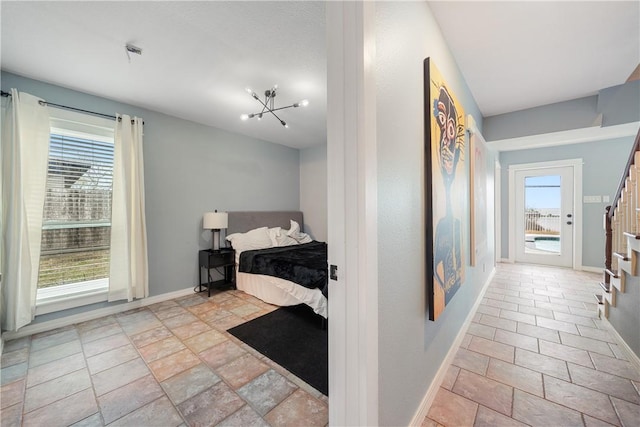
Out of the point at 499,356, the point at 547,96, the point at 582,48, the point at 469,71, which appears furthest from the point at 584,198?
the point at 499,356

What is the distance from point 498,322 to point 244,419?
2576mm

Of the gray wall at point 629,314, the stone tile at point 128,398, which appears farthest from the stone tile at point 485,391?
the stone tile at point 128,398

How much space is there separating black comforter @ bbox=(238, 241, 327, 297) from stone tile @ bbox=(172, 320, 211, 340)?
881 millimetres

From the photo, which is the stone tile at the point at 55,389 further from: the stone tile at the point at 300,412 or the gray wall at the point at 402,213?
the gray wall at the point at 402,213

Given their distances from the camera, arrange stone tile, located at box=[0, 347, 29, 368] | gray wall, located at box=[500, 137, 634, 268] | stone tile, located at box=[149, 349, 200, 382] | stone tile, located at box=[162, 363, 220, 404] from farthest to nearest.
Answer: gray wall, located at box=[500, 137, 634, 268] < stone tile, located at box=[0, 347, 29, 368] < stone tile, located at box=[149, 349, 200, 382] < stone tile, located at box=[162, 363, 220, 404]

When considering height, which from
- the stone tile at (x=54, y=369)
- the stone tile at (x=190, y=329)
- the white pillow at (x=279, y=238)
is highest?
the white pillow at (x=279, y=238)

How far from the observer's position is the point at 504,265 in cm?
488

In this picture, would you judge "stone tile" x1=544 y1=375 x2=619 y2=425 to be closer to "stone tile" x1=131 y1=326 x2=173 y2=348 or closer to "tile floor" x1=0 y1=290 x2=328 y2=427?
"tile floor" x1=0 y1=290 x2=328 y2=427

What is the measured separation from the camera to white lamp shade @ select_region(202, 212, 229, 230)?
3.41 meters

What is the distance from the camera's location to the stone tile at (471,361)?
1.79 metres

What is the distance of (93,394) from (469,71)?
13.2 feet

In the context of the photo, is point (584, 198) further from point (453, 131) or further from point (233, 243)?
point (233, 243)

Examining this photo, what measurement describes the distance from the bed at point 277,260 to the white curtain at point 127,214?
47.2 inches

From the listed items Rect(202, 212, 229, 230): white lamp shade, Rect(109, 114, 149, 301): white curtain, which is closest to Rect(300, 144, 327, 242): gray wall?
Rect(202, 212, 229, 230): white lamp shade
